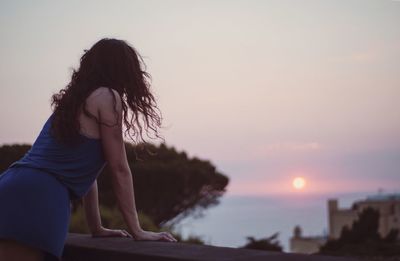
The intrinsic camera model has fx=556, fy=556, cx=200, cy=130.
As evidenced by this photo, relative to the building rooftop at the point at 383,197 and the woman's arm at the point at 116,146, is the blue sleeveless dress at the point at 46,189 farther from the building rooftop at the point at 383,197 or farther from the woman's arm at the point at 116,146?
the building rooftop at the point at 383,197

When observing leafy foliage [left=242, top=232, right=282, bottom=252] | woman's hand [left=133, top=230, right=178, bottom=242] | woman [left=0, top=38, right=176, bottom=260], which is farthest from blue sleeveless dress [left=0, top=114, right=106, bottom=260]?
leafy foliage [left=242, top=232, right=282, bottom=252]

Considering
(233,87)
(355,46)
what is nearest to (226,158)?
(233,87)

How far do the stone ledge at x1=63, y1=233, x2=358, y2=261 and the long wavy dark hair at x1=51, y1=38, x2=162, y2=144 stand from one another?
50 cm

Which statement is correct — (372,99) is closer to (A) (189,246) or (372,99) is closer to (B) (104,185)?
(B) (104,185)

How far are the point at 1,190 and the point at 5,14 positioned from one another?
31.9 feet

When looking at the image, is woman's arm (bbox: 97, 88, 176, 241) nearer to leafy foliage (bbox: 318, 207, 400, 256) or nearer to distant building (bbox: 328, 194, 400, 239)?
leafy foliage (bbox: 318, 207, 400, 256)

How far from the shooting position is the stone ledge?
1.84 meters

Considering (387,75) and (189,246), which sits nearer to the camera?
(189,246)

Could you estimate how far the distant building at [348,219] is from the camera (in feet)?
126

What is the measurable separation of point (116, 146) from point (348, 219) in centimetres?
4193

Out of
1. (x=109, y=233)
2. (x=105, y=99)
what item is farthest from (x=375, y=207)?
(x=105, y=99)

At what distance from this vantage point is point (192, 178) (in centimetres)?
1358

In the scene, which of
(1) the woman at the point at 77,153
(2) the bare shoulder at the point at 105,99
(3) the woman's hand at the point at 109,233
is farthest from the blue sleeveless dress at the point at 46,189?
(3) the woman's hand at the point at 109,233

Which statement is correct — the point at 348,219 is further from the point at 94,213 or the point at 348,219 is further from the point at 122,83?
the point at 122,83
